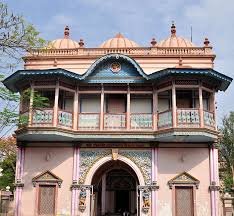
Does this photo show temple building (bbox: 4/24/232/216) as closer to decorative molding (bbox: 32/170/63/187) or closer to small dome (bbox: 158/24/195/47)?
decorative molding (bbox: 32/170/63/187)

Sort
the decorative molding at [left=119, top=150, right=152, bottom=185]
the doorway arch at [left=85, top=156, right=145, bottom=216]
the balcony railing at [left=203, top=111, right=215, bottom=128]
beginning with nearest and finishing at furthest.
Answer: the balcony railing at [left=203, top=111, right=215, bottom=128] → the decorative molding at [left=119, top=150, right=152, bottom=185] → the doorway arch at [left=85, top=156, right=145, bottom=216]

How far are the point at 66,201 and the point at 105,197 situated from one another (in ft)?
16.2

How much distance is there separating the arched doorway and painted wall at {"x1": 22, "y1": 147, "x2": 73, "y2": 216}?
346cm

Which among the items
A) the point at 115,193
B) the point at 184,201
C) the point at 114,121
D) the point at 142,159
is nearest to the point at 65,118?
the point at 114,121

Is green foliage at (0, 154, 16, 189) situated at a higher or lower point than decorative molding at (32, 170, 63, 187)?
higher

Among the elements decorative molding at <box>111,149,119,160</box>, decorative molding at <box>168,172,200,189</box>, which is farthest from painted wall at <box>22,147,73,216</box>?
decorative molding at <box>168,172,200,189</box>

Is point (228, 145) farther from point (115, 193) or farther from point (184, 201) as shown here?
point (184, 201)

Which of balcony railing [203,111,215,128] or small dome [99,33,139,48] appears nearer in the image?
balcony railing [203,111,215,128]

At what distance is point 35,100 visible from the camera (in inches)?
701

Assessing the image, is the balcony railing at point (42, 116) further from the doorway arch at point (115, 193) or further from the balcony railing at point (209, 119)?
the balcony railing at point (209, 119)

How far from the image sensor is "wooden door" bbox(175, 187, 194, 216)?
18.0 metres

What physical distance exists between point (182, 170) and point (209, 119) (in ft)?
8.76

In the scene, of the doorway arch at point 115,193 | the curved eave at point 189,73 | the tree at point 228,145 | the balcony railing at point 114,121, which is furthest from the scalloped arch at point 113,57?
the tree at point 228,145

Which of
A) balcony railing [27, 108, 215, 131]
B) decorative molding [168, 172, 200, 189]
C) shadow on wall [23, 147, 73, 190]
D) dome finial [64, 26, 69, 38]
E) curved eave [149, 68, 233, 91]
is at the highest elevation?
dome finial [64, 26, 69, 38]
